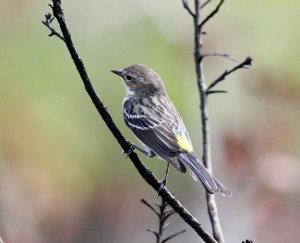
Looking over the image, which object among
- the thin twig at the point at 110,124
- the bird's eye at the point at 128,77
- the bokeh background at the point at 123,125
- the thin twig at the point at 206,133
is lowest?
the thin twig at the point at 110,124

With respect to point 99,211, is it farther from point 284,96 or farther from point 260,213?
point 284,96

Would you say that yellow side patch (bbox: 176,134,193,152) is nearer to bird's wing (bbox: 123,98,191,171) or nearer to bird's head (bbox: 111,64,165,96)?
bird's wing (bbox: 123,98,191,171)

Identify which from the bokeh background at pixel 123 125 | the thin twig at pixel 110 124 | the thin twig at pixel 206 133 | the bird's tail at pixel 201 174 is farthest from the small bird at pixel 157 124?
the bokeh background at pixel 123 125

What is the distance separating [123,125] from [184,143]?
3.79 metres

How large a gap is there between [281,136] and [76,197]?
8.22 feet

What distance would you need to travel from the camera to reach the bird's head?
624 centimetres

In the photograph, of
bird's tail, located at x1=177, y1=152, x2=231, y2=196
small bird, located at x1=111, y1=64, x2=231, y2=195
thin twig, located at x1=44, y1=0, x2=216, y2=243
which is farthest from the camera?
small bird, located at x1=111, y1=64, x2=231, y2=195

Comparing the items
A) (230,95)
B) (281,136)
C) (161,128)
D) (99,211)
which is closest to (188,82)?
(230,95)

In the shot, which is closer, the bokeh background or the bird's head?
the bird's head

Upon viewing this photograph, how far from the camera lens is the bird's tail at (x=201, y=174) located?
167 inches

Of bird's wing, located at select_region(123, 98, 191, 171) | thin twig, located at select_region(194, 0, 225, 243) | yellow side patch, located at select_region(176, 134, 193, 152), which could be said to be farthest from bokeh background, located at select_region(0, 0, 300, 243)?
thin twig, located at select_region(194, 0, 225, 243)

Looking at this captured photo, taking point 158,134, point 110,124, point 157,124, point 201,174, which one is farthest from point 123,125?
point 110,124

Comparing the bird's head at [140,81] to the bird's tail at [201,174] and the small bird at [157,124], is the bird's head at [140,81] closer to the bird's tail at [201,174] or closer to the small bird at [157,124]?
the small bird at [157,124]

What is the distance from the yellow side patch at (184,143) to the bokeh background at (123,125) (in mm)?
2596
